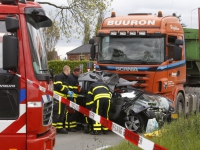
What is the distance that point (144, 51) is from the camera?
42.4ft

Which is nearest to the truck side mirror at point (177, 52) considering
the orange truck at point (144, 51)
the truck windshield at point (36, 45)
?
the orange truck at point (144, 51)

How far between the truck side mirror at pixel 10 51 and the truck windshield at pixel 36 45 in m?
0.42

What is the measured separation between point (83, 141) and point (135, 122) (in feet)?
6.11

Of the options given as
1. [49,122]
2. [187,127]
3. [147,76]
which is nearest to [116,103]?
[147,76]

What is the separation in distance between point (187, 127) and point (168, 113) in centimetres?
305

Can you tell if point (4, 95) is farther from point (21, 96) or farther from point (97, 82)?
point (97, 82)

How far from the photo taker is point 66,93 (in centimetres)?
1152

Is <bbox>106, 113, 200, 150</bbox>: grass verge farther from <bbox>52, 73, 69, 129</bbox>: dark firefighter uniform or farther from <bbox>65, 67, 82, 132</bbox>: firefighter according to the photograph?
<bbox>65, 67, 82, 132</bbox>: firefighter

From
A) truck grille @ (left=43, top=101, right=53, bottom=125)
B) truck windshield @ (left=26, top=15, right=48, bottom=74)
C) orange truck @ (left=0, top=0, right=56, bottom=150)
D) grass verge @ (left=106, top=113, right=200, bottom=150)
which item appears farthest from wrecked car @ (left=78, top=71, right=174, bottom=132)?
orange truck @ (left=0, top=0, right=56, bottom=150)

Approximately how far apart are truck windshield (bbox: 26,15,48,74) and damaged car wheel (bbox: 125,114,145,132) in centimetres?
534

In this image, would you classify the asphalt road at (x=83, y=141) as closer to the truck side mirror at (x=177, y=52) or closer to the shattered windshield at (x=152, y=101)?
the shattered windshield at (x=152, y=101)

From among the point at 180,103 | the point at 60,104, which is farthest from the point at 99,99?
the point at 180,103

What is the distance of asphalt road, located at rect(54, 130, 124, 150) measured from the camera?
9523 millimetres

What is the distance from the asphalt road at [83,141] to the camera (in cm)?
952
